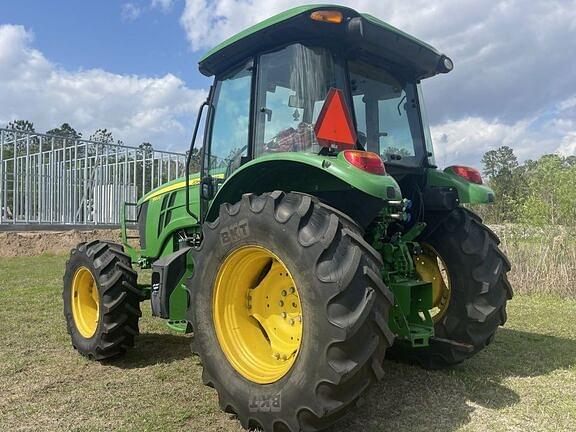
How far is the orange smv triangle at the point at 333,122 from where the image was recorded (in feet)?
11.4

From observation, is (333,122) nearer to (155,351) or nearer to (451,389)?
(451,389)

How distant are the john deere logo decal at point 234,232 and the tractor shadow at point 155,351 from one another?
6.32ft

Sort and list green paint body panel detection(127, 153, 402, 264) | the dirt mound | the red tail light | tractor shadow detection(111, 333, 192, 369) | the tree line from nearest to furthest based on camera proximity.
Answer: green paint body panel detection(127, 153, 402, 264), the red tail light, tractor shadow detection(111, 333, 192, 369), the tree line, the dirt mound

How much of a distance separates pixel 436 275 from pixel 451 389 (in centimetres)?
105

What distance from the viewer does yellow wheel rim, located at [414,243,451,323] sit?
4.64 meters

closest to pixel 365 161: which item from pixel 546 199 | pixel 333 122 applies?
pixel 333 122

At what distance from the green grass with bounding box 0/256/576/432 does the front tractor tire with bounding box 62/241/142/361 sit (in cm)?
17

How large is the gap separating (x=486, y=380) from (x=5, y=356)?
14.2 feet

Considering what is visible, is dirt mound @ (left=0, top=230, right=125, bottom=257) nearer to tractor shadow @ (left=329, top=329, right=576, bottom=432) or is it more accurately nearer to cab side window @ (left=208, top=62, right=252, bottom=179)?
cab side window @ (left=208, top=62, right=252, bottom=179)

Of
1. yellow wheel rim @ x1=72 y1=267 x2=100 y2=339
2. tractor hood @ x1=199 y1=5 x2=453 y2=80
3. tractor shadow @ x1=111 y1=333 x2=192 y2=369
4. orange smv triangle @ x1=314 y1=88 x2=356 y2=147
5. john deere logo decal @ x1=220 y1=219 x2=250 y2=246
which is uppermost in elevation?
tractor hood @ x1=199 y1=5 x2=453 y2=80

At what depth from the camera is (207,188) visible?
15.1 ft

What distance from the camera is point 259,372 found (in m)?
3.37

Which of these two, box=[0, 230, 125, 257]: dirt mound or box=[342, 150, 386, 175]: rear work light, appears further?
box=[0, 230, 125, 257]: dirt mound

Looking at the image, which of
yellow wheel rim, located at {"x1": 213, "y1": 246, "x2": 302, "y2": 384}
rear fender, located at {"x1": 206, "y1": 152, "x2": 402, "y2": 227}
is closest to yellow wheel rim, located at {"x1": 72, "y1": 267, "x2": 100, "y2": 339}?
rear fender, located at {"x1": 206, "y1": 152, "x2": 402, "y2": 227}
